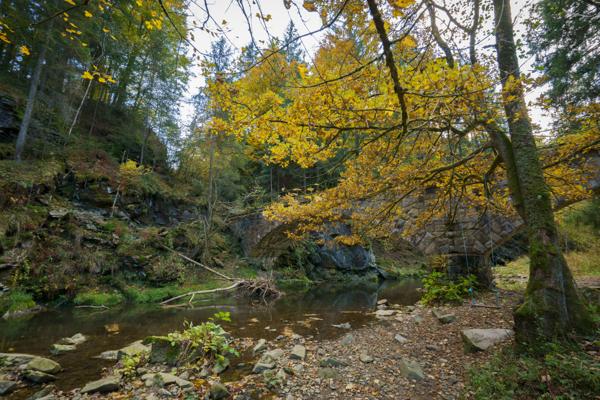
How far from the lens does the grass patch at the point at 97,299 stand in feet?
27.5

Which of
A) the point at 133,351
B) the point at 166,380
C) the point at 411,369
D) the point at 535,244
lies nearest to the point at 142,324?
the point at 133,351

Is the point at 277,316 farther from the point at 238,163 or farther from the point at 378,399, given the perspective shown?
the point at 238,163

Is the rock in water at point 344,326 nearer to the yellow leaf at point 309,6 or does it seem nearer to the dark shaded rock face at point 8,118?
the yellow leaf at point 309,6

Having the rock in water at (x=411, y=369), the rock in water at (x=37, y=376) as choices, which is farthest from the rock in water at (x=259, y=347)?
the rock in water at (x=37, y=376)

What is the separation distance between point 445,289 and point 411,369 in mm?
4089

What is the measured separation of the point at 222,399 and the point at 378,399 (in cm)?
180

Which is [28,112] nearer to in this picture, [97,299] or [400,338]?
[97,299]

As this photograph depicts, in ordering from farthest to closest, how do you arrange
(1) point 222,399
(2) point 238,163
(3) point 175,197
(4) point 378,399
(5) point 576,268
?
(2) point 238,163 < (3) point 175,197 < (5) point 576,268 < (1) point 222,399 < (4) point 378,399

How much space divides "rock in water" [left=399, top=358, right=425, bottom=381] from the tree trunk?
119 centimetres

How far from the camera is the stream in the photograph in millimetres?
4746

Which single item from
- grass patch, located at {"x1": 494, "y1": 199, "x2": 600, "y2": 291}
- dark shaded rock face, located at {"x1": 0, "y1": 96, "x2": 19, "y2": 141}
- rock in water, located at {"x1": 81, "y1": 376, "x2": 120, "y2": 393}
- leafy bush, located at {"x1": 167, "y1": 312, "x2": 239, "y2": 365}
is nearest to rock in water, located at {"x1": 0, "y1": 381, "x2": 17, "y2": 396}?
rock in water, located at {"x1": 81, "y1": 376, "x2": 120, "y2": 393}

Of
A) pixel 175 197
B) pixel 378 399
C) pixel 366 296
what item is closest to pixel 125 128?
pixel 175 197

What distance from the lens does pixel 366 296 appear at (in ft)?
36.8

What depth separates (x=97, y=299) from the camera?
855 centimetres
